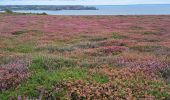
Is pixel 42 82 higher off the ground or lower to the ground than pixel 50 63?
higher

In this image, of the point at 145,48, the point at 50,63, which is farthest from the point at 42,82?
the point at 145,48

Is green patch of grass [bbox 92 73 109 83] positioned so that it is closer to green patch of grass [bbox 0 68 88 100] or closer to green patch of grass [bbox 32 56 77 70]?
green patch of grass [bbox 0 68 88 100]

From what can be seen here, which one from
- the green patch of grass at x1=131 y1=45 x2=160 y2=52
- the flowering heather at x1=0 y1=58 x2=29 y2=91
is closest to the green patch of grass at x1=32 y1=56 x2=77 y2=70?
the flowering heather at x1=0 y1=58 x2=29 y2=91

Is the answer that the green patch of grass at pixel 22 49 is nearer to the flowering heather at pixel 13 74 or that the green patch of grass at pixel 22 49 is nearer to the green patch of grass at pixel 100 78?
the flowering heather at pixel 13 74

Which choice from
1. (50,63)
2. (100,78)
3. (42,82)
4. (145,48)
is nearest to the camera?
(42,82)

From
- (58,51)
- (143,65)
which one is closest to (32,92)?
(143,65)

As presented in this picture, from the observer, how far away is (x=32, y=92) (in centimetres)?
1258

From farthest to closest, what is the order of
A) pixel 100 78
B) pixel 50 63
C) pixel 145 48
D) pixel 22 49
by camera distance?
pixel 145 48 → pixel 22 49 → pixel 50 63 → pixel 100 78

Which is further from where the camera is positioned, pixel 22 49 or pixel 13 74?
pixel 22 49

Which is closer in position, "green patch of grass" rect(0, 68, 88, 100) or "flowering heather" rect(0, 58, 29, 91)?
"green patch of grass" rect(0, 68, 88, 100)

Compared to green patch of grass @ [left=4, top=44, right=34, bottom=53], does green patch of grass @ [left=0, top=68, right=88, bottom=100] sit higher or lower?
higher

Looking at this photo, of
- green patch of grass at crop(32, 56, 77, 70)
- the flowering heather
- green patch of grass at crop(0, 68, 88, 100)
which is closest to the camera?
green patch of grass at crop(0, 68, 88, 100)

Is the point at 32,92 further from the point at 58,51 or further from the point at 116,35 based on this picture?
the point at 116,35

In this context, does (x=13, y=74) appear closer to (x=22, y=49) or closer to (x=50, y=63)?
(x=50, y=63)
